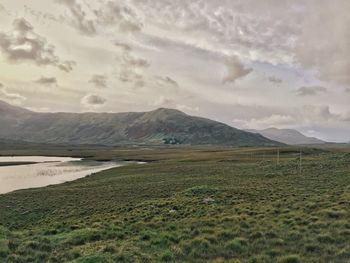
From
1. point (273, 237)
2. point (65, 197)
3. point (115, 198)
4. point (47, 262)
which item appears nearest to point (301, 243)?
point (273, 237)

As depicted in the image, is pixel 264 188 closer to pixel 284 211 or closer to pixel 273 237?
pixel 284 211

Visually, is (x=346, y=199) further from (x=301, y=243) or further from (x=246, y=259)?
(x=246, y=259)

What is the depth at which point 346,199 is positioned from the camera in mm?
24609

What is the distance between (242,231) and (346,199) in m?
11.4

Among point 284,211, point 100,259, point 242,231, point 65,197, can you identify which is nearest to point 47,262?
point 100,259

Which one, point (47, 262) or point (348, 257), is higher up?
point (348, 257)

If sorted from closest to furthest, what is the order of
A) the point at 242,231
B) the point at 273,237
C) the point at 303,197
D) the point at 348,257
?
the point at 348,257 → the point at 273,237 → the point at 242,231 → the point at 303,197

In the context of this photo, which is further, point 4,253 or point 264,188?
point 264,188

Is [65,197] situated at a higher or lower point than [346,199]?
lower

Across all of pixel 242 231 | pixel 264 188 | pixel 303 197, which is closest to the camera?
pixel 242 231

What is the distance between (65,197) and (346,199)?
2960 centimetres

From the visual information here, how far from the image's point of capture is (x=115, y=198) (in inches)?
1419

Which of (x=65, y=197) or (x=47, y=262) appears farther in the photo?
(x=65, y=197)

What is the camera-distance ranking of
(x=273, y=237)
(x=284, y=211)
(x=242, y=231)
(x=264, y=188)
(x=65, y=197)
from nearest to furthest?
(x=273, y=237), (x=242, y=231), (x=284, y=211), (x=264, y=188), (x=65, y=197)
